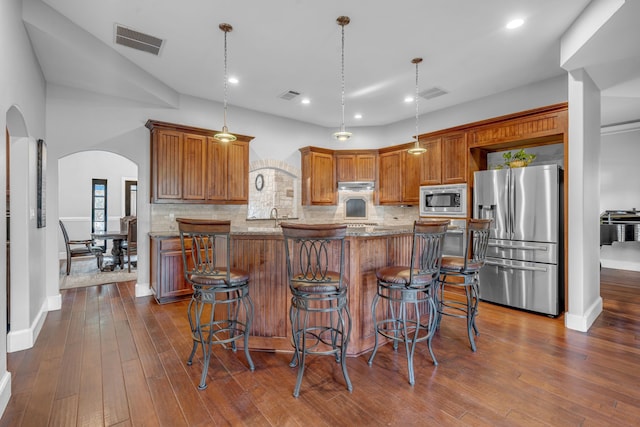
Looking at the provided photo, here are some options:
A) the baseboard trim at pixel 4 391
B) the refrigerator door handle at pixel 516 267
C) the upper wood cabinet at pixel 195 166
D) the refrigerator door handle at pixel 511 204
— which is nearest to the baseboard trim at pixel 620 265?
the refrigerator door handle at pixel 516 267

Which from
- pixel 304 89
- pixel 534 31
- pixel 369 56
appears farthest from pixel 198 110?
pixel 534 31

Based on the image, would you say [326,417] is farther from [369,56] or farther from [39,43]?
[39,43]

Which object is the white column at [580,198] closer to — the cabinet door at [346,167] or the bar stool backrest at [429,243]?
the bar stool backrest at [429,243]

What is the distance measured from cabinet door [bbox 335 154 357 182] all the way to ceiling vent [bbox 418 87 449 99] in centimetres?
188

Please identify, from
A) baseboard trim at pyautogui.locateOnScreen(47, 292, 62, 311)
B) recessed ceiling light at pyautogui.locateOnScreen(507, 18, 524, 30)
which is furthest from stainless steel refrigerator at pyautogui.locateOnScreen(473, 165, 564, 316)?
baseboard trim at pyautogui.locateOnScreen(47, 292, 62, 311)

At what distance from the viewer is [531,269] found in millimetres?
3834

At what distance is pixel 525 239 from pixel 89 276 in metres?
7.12

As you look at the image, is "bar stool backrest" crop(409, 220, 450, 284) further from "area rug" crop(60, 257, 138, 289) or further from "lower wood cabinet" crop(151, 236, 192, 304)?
"area rug" crop(60, 257, 138, 289)

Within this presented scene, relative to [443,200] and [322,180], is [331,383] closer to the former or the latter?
[443,200]

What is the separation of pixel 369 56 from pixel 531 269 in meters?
3.30

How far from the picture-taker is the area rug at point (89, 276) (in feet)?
17.0

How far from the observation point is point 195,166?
4.81 meters

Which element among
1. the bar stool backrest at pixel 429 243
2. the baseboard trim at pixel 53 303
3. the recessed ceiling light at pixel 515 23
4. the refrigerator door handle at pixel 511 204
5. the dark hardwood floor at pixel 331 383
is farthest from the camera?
the refrigerator door handle at pixel 511 204

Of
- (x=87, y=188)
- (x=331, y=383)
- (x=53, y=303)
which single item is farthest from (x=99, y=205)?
(x=331, y=383)
